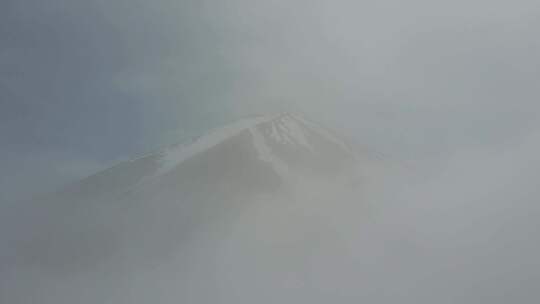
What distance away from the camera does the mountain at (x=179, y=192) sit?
7438 cm

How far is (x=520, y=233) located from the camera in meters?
57.4

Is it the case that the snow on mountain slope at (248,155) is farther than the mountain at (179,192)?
Yes

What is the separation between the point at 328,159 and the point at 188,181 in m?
24.2

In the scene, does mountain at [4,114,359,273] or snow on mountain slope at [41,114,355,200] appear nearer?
mountain at [4,114,359,273]

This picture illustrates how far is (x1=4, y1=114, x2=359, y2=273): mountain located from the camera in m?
74.4

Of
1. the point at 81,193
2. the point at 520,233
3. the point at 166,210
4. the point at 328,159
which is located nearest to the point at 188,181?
the point at 166,210

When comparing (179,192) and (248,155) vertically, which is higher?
(248,155)

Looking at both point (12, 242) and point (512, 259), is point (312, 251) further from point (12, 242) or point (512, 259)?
point (12, 242)

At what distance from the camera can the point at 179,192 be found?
8206 cm

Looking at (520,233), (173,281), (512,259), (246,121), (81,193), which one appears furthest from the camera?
(246,121)

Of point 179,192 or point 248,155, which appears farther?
point 248,155

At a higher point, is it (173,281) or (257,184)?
(257,184)

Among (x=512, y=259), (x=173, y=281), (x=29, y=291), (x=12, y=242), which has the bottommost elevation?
(x=512, y=259)

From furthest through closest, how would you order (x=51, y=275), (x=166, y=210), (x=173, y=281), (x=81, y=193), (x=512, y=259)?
1. (x=81, y=193)
2. (x=166, y=210)
3. (x=51, y=275)
4. (x=173, y=281)
5. (x=512, y=259)
